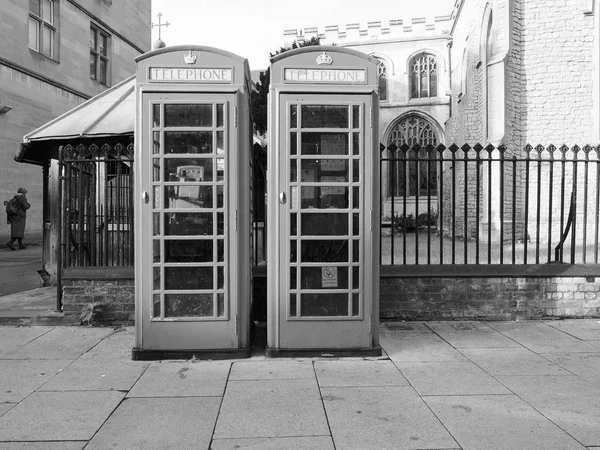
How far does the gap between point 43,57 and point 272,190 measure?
1897 cm

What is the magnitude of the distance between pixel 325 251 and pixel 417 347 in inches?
57.6

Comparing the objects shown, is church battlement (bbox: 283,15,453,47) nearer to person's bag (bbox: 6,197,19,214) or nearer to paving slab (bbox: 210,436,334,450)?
person's bag (bbox: 6,197,19,214)

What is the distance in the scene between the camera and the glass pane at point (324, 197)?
493cm

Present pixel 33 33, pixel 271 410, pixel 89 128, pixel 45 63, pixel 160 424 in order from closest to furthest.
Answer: pixel 160 424 → pixel 271 410 → pixel 89 128 → pixel 33 33 → pixel 45 63

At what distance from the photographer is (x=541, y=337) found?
5.69 metres

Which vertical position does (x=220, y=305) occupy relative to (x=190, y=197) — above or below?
below

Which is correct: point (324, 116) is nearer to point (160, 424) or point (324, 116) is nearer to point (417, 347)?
point (417, 347)

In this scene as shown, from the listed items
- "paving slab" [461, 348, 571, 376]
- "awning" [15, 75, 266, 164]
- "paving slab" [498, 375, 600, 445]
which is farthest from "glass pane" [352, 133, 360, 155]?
"awning" [15, 75, 266, 164]

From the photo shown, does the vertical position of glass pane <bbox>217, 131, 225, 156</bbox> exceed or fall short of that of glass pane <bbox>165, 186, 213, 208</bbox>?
it exceeds it

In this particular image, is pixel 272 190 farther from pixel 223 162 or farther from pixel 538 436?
pixel 538 436

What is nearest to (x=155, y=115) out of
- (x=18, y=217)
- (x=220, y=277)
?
(x=220, y=277)

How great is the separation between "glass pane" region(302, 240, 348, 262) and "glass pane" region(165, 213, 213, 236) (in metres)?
0.96

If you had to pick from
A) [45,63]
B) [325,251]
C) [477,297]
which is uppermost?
[45,63]

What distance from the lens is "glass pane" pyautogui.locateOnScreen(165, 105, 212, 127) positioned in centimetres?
480
